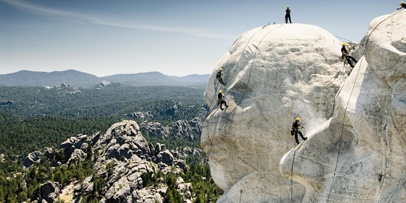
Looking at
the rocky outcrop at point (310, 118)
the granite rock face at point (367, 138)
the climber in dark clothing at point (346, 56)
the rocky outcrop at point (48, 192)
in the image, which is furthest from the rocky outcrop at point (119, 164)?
the climber in dark clothing at point (346, 56)

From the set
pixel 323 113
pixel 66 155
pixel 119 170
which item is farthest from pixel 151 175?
pixel 323 113

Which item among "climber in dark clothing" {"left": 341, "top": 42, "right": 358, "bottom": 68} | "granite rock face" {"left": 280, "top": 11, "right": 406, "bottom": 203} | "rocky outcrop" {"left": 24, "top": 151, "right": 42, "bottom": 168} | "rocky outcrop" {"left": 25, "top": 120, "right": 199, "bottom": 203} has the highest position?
"climber in dark clothing" {"left": 341, "top": 42, "right": 358, "bottom": 68}

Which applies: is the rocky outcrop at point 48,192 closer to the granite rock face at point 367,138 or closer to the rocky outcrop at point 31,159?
the rocky outcrop at point 31,159

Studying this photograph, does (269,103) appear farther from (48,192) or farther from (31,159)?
(31,159)

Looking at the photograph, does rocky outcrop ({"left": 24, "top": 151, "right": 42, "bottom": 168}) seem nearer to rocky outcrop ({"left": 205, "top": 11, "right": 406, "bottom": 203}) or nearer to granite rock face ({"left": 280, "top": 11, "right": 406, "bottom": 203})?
rocky outcrop ({"left": 205, "top": 11, "right": 406, "bottom": 203})

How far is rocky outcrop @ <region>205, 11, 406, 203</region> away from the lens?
629 inches

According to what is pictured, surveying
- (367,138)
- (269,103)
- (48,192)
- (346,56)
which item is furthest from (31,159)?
(367,138)

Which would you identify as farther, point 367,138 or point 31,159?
point 31,159

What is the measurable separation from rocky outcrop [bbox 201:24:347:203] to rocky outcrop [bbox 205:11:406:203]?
0.06 m

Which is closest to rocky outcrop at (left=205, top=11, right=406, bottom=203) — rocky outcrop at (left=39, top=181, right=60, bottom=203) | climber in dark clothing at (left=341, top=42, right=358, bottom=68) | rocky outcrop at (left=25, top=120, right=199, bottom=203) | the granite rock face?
the granite rock face

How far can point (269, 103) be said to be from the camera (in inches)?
845

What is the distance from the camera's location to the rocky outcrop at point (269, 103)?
68.5 ft

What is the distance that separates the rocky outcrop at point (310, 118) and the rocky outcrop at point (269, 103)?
6 centimetres

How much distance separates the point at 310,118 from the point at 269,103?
8.45 feet
